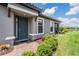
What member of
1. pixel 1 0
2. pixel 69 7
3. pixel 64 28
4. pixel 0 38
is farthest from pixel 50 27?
pixel 1 0

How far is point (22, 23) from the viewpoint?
13.6 metres

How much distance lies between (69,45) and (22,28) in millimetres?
5582

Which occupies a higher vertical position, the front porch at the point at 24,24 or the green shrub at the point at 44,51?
the front porch at the point at 24,24

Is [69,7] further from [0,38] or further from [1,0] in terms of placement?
[0,38]

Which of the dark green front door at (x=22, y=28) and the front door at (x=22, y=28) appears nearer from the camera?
the front door at (x=22, y=28)

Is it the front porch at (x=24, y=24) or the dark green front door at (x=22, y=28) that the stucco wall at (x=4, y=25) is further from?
the dark green front door at (x=22, y=28)

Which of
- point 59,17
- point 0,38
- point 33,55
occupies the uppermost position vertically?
point 59,17

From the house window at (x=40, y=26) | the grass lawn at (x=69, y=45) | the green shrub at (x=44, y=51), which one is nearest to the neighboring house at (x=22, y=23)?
the house window at (x=40, y=26)

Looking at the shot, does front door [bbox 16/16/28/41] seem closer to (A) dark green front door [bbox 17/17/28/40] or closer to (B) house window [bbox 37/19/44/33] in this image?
(A) dark green front door [bbox 17/17/28/40]

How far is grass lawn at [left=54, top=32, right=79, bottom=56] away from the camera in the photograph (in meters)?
8.59

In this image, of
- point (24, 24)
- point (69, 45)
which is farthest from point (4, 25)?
point (69, 45)

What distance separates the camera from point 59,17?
9.96 metres

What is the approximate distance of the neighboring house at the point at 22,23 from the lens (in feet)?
32.8

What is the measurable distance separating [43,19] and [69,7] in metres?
5.86
